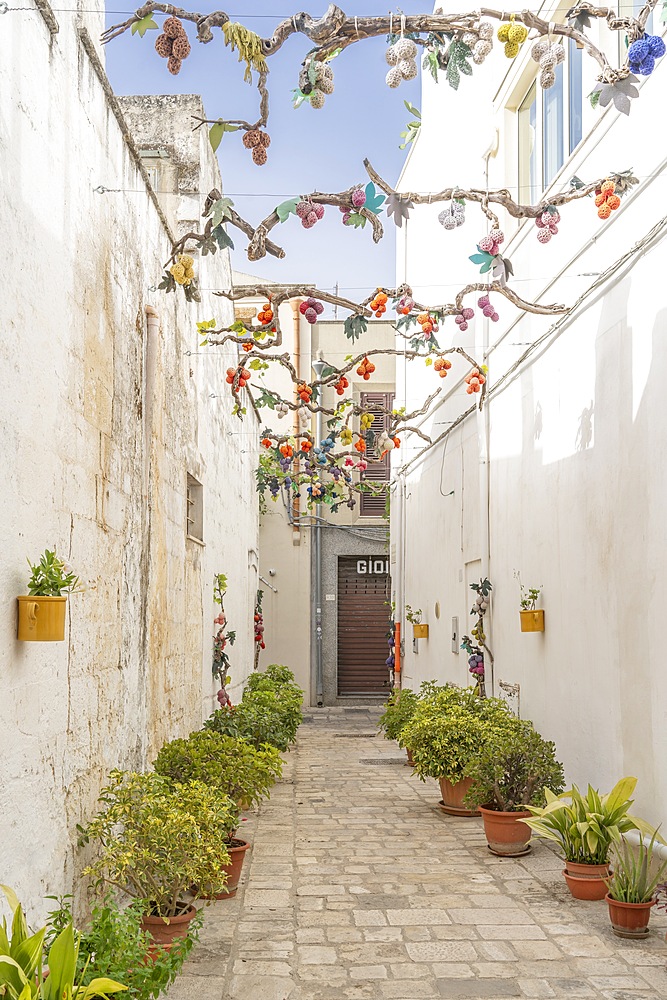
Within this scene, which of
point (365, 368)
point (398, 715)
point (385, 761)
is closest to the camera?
point (365, 368)

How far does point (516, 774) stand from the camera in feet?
21.6

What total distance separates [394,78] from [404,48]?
136mm

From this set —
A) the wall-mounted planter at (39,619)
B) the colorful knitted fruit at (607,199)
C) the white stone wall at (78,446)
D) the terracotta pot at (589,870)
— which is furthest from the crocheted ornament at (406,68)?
the terracotta pot at (589,870)

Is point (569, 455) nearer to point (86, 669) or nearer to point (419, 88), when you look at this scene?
point (86, 669)

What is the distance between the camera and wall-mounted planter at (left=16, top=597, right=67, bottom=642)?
3.55m

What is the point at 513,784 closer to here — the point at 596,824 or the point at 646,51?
the point at 596,824

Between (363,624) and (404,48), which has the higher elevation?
(404,48)

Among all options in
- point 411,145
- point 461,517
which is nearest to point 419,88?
point 411,145

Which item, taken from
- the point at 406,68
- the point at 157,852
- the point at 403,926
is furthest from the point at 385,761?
the point at 406,68

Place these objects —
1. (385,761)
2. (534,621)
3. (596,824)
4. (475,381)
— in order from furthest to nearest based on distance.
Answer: (385,761)
(475,381)
(534,621)
(596,824)

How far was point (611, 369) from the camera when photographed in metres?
6.27

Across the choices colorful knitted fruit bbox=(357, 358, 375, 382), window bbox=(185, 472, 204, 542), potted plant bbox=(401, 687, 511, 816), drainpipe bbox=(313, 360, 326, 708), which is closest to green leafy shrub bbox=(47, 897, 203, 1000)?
potted plant bbox=(401, 687, 511, 816)

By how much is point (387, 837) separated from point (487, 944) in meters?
2.64

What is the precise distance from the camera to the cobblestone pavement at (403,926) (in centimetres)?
417
